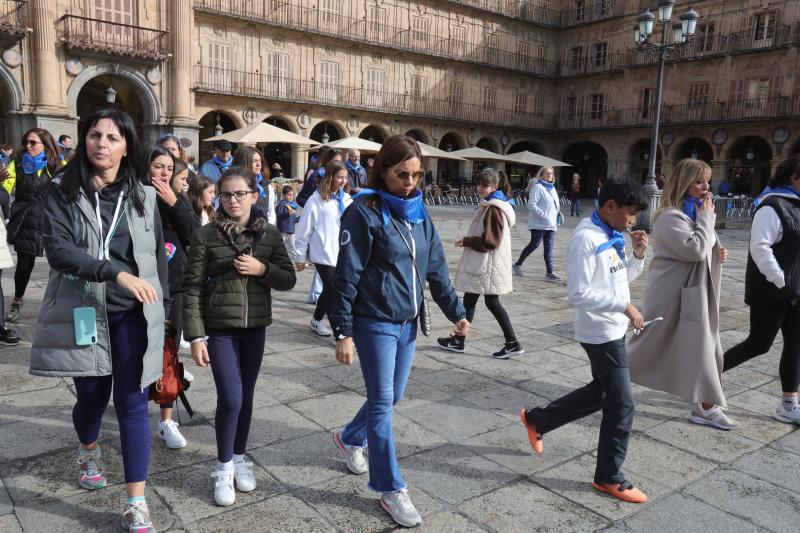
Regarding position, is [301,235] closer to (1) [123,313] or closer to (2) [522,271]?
(1) [123,313]

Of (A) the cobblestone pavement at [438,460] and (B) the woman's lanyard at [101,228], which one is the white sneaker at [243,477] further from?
(B) the woman's lanyard at [101,228]

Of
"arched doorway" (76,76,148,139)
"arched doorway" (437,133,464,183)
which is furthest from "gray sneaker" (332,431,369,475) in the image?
"arched doorway" (437,133,464,183)

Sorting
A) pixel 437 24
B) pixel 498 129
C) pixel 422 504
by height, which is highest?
pixel 437 24

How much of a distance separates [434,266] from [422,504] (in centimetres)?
105

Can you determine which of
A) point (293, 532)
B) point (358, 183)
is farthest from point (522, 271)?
point (293, 532)

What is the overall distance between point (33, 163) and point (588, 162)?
110ft

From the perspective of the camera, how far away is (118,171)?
8.25 feet

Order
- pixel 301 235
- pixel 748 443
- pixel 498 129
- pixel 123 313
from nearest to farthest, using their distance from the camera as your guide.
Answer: pixel 123 313, pixel 748 443, pixel 301 235, pixel 498 129

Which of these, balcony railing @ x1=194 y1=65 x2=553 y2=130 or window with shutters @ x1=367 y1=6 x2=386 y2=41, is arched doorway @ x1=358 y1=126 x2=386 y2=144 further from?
window with shutters @ x1=367 y1=6 x2=386 y2=41

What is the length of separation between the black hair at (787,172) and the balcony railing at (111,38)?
2007 centimetres

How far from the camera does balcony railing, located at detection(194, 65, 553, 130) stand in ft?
78.0

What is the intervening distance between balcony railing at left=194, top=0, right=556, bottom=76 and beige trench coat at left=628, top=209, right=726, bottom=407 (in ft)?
74.7

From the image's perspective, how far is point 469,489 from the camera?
2945 millimetres

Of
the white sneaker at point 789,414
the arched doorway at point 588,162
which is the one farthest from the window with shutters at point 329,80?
the white sneaker at point 789,414
